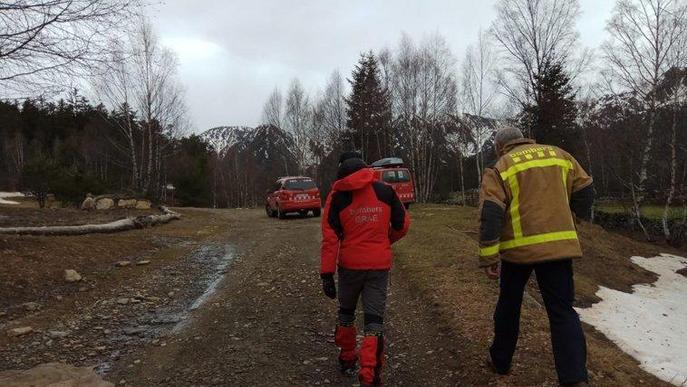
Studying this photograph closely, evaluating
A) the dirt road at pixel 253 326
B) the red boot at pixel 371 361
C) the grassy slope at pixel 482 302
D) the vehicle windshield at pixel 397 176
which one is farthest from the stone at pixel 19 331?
the vehicle windshield at pixel 397 176

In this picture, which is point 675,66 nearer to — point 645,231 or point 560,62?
point 560,62

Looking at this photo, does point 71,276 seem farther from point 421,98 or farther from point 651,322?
point 421,98

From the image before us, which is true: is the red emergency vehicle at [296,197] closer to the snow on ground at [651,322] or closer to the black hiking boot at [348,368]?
the snow on ground at [651,322]

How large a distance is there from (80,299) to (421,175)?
3360cm

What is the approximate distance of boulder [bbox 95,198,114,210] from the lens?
22891 millimetres

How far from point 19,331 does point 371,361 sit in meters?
3.99

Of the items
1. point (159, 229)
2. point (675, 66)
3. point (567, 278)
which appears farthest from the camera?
point (675, 66)

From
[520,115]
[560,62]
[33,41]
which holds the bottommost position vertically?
[33,41]

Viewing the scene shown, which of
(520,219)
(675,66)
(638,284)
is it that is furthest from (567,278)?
(675,66)

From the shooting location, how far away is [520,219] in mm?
3742

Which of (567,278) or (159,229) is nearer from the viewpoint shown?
(567,278)

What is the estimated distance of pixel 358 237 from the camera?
4.26 m

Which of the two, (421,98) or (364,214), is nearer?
(364,214)

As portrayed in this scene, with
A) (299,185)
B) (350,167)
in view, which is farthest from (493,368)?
(299,185)
